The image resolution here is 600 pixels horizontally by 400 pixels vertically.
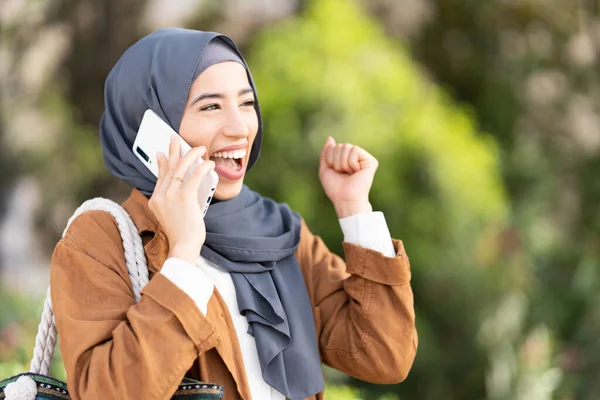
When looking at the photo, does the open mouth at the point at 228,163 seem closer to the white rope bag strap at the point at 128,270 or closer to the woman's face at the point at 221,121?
the woman's face at the point at 221,121

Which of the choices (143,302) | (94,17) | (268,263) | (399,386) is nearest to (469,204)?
(399,386)

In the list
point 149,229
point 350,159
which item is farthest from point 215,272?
point 350,159

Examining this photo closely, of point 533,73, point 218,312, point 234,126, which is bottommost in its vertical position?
point 533,73

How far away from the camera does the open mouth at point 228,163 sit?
2.03 meters

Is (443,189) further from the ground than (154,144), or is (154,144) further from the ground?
(154,144)

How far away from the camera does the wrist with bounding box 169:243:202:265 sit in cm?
177

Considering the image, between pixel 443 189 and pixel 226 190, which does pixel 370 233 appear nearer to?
pixel 226 190

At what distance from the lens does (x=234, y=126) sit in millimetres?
2000

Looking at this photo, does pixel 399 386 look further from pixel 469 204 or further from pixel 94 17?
pixel 94 17

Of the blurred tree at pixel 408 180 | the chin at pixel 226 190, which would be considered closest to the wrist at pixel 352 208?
the chin at pixel 226 190

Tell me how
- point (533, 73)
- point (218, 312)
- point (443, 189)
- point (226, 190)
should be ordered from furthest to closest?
point (533, 73)
point (443, 189)
point (226, 190)
point (218, 312)

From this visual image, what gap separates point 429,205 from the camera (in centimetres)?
493

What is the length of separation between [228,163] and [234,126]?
108mm

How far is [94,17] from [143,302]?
25.4 ft
